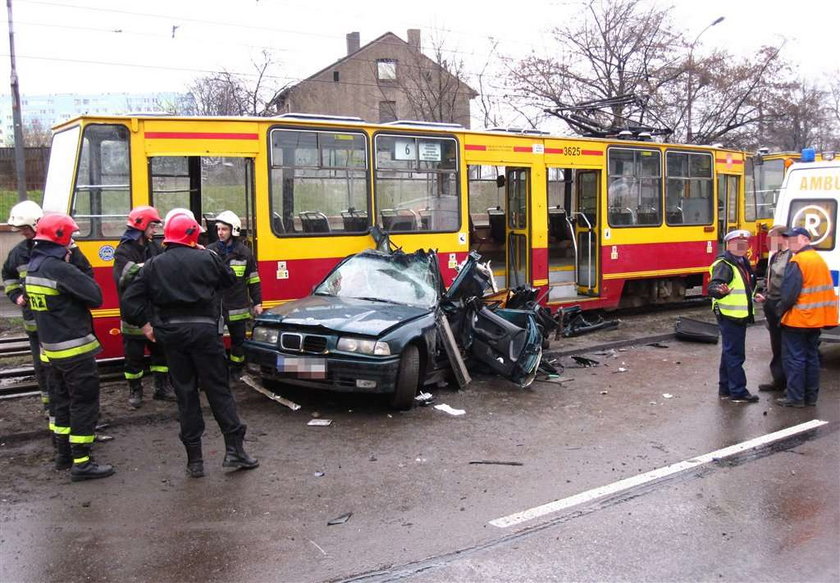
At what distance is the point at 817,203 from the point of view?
8.52 meters

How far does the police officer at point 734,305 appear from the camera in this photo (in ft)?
23.2

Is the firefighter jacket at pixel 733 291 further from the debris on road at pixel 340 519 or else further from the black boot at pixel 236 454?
the black boot at pixel 236 454

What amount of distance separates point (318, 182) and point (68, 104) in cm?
3380

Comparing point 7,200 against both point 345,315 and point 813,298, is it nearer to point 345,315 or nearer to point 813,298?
point 345,315

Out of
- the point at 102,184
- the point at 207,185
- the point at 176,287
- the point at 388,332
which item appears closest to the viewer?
the point at 176,287

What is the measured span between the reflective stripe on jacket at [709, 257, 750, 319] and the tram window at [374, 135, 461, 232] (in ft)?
13.2

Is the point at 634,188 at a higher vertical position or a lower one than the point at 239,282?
higher

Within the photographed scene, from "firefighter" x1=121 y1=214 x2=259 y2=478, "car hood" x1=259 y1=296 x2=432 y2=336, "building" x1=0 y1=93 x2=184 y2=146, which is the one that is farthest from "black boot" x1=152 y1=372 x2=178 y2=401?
"building" x1=0 y1=93 x2=184 y2=146

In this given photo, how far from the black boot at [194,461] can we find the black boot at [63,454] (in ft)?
3.06

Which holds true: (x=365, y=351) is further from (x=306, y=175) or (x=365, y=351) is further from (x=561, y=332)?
(x=561, y=332)

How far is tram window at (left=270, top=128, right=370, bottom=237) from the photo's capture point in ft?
28.3

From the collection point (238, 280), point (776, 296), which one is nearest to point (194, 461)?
point (238, 280)

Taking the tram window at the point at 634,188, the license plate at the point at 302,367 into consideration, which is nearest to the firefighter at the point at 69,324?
the license plate at the point at 302,367

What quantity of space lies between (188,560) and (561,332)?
292 inches
